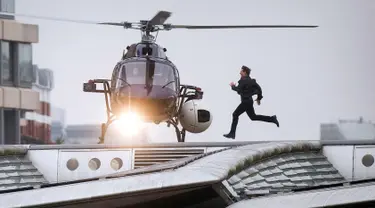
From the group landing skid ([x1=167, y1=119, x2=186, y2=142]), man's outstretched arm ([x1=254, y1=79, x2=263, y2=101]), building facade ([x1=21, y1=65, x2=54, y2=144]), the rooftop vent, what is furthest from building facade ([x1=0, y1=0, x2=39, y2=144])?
the rooftop vent

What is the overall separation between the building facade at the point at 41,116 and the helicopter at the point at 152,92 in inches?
2720

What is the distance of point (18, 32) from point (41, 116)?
4112 centimetres

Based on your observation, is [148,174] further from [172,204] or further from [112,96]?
[112,96]

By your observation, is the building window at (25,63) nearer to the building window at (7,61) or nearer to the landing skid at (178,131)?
the building window at (7,61)

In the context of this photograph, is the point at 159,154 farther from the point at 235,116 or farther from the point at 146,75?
the point at 146,75

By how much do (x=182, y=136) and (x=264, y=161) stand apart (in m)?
18.4

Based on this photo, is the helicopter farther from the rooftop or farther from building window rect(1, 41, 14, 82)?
building window rect(1, 41, 14, 82)

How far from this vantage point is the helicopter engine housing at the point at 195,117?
1992 inches

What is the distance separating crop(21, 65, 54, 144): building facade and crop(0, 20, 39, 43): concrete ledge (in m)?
8.61

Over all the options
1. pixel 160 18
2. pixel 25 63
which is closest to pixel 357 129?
pixel 25 63

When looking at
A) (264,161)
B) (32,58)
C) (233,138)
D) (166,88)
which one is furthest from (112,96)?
(32,58)

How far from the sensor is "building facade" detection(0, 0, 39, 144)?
106 meters

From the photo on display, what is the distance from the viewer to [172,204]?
30.8 m

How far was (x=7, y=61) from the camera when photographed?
107312 millimetres
